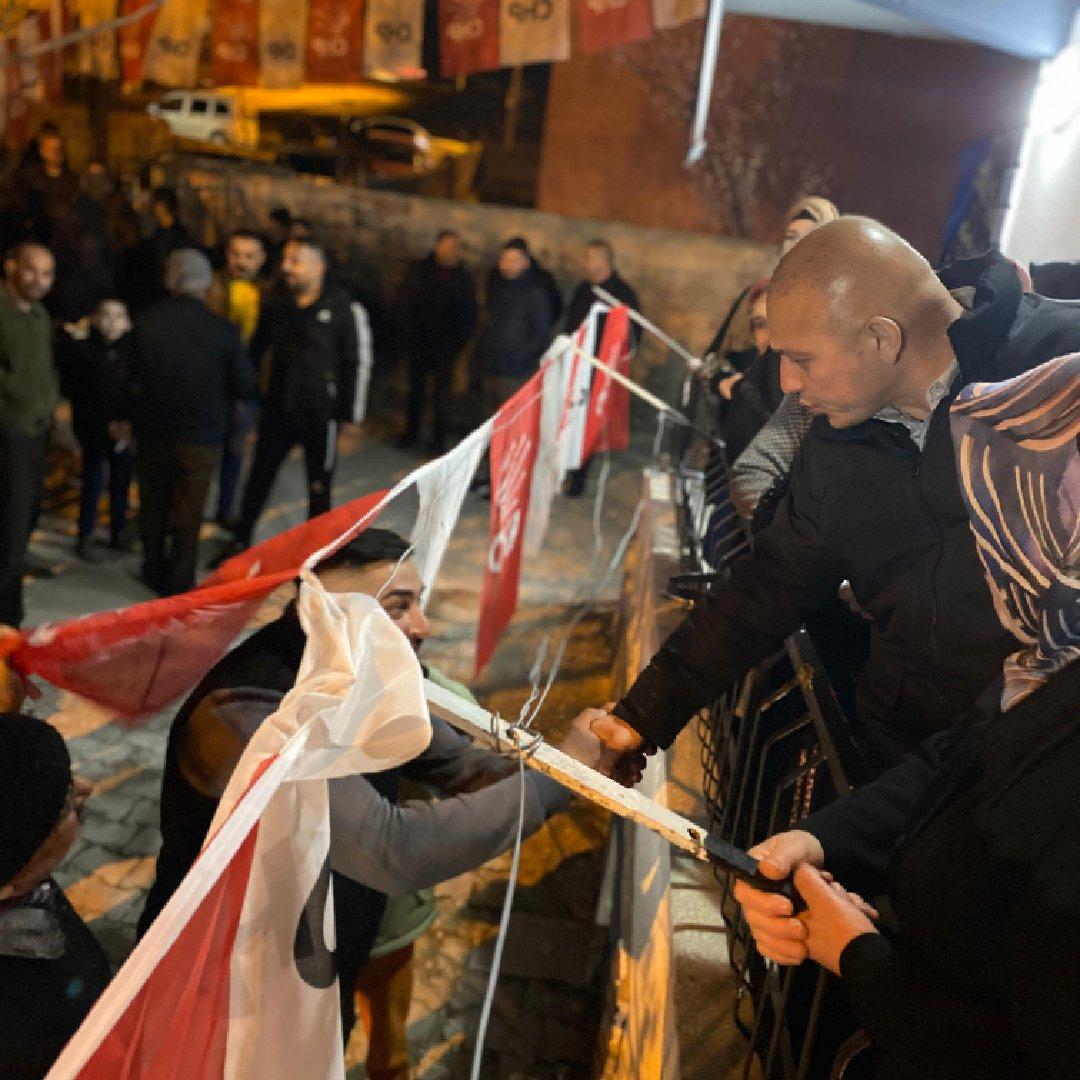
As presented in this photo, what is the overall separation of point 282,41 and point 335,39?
25.1 inches

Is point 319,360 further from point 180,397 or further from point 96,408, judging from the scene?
point 96,408

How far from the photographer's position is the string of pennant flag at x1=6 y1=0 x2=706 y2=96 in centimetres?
976

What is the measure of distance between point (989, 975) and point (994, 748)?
11.2 inches

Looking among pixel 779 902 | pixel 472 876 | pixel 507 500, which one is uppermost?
pixel 779 902

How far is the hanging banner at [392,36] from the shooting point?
1036 cm

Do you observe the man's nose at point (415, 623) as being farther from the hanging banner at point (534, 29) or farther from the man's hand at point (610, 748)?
the hanging banner at point (534, 29)

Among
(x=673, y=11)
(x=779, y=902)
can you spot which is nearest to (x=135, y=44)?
(x=673, y=11)

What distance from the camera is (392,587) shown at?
2.46 m

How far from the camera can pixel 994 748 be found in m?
1.23

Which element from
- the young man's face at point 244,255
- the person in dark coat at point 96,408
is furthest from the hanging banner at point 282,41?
the person in dark coat at point 96,408

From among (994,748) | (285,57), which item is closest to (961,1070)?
(994,748)

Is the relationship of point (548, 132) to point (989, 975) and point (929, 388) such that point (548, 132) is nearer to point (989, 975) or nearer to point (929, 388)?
point (929, 388)

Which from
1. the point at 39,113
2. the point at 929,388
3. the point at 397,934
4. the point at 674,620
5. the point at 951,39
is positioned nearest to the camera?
the point at 929,388

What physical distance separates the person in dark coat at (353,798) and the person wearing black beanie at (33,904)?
290 mm
